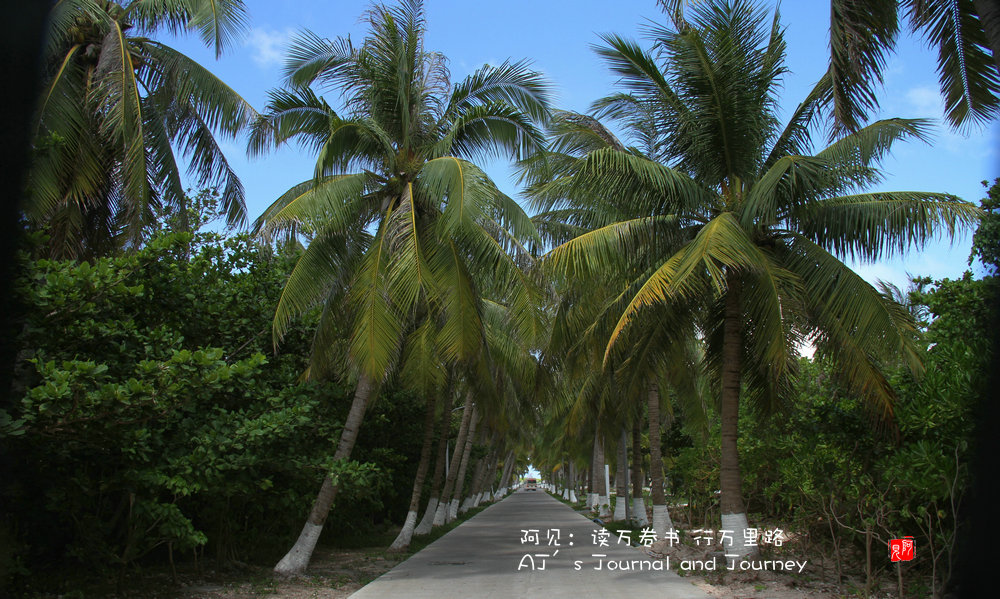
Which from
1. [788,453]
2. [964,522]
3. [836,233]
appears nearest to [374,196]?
[836,233]

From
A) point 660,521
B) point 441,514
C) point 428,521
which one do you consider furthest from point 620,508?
point 660,521

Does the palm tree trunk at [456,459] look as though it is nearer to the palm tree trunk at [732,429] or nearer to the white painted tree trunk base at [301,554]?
the white painted tree trunk base at [301,554]

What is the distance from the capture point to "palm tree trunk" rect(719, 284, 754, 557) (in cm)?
1040

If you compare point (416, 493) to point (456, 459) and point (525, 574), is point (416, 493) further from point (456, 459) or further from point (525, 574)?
point (525, 574)

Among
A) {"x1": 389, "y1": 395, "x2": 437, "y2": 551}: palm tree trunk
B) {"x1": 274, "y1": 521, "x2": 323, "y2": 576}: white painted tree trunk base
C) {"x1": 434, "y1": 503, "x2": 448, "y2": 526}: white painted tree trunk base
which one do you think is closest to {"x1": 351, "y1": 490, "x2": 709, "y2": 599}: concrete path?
{"x1": 389, "y1": 395, "x2": 437, "y2": 551}: palm tree trunk

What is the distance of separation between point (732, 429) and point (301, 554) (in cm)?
743

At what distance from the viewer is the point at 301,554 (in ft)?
38.8

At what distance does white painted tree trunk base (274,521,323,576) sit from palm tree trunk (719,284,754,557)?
6.69 m

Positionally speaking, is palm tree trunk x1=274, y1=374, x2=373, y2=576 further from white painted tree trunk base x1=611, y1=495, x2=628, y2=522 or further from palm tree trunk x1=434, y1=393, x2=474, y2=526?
white painted tree trunk base x1=611, y1=495, x2=628, y2=522

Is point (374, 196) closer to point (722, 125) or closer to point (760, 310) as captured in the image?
point (722, 125)

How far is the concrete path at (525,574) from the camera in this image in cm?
1015

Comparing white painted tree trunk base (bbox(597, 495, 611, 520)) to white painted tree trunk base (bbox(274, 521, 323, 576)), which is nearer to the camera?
white painted tree trunk base (bbox(274, 521, 323, 576))

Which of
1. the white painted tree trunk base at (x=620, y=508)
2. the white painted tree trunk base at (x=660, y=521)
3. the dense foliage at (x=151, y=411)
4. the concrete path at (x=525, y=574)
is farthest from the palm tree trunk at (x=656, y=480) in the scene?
the white painted tree trunk base at (x=620, y=508)

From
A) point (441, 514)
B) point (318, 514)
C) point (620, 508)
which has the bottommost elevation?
point (441, 514)
